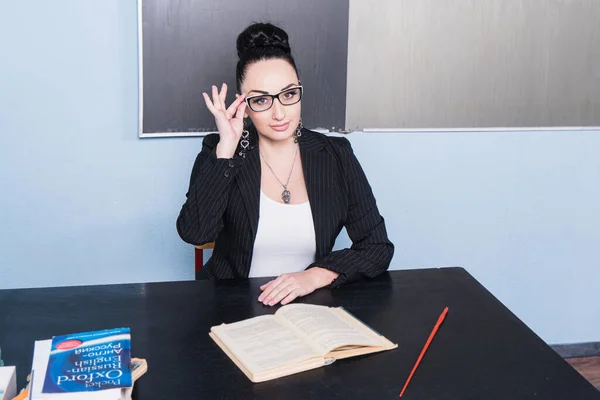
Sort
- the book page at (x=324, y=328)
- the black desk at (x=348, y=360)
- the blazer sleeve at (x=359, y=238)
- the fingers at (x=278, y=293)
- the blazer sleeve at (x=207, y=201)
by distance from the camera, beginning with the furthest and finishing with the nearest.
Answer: the blazer sleeve at (x=207, y=201)
the blazer sleeve at (x=359, y=238)
the fingers at (x=278, y=293)
the book page at (x=324, y=328)
the black desk at (x=348, y=360)

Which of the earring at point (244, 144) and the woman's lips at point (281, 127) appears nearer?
the woman's lips at point (281, 127)

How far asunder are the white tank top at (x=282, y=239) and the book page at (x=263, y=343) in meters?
0.54

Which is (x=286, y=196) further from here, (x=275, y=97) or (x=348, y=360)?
(x=348, y=360)

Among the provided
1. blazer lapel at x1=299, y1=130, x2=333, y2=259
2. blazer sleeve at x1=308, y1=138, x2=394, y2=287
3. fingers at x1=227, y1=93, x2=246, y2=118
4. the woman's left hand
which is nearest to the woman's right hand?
Result: fingers at x1=227, y1=93, x2=246, y2=118

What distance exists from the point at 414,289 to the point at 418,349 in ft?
1.11

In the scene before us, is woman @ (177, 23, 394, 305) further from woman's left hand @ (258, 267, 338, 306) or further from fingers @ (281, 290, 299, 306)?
fingers @ (281, 290, 299, 306)

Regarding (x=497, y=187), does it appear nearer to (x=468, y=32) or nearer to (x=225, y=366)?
(x=468, y=32)

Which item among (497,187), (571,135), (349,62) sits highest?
(349,62)

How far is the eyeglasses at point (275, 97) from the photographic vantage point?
6.25 feet

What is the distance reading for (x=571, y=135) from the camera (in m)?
2.74

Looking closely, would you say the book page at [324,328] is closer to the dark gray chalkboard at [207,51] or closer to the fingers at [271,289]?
the fingers at [271,289]

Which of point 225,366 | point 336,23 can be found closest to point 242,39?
point 336,23

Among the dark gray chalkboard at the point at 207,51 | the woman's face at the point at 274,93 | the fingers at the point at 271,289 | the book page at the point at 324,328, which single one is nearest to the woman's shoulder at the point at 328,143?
the woman's face at the point at 274,93

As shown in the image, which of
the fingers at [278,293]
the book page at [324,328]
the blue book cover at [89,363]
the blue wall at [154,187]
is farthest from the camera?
the blue wall at [154,187]
